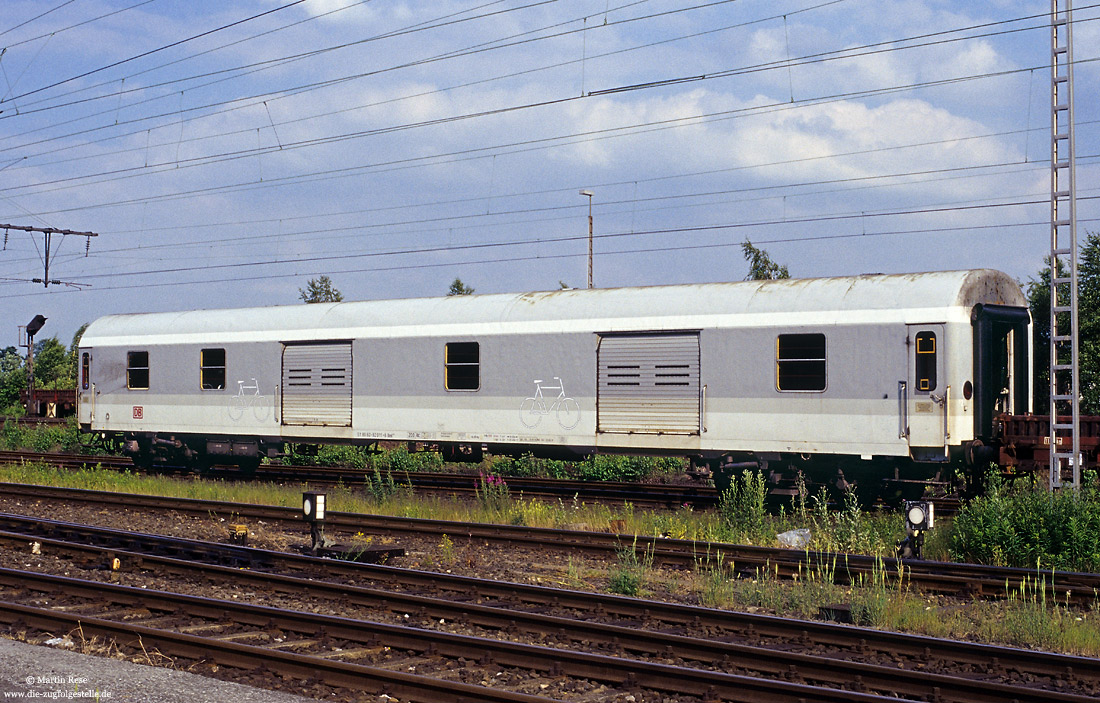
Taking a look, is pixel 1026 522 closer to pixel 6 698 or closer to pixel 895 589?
pixel 895 589

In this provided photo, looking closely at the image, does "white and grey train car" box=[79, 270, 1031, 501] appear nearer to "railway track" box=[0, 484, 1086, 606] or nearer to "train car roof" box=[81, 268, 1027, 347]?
"train car roof" box=[81, 268, 1027, 347]

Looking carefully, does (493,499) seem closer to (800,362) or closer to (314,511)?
(314,511)

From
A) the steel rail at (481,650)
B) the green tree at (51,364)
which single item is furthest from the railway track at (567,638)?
the green tree at (51,364)

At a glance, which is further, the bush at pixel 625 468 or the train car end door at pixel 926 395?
the bush at pixel 625 468

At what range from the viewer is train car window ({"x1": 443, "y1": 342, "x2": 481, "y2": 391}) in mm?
17375

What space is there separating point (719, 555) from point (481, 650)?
12.4ft

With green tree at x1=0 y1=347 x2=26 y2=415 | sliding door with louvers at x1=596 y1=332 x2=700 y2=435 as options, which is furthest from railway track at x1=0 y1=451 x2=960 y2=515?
green tree at x1=0 y1=347 x2=26 y2=415

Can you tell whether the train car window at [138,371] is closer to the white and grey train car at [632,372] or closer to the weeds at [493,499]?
the white and grey train car at [632,372]

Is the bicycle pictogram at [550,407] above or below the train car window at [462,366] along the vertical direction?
below

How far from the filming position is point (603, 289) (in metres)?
16.8

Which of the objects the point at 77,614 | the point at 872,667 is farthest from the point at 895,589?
the point at 77,614

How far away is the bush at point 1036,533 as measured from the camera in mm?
10922

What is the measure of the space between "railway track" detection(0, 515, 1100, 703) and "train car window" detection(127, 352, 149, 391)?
11.7 m

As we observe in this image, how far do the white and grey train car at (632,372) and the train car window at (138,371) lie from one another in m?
0.37
